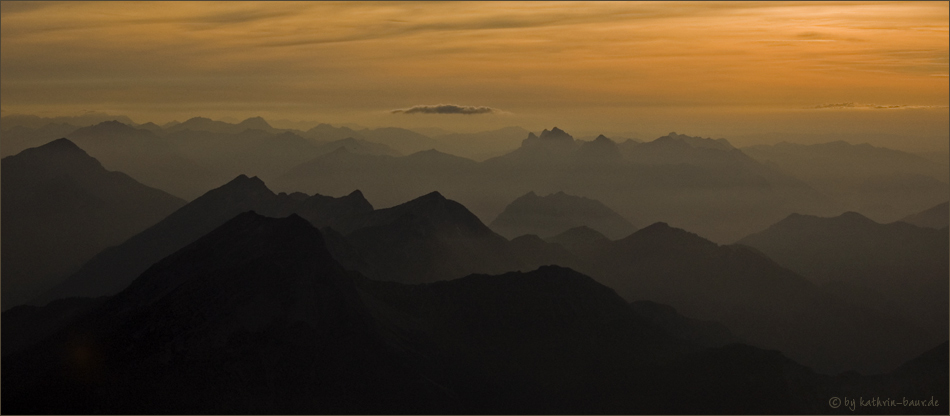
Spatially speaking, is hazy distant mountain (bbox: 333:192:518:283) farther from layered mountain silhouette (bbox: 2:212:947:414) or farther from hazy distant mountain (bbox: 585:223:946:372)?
layered mountain silhouette (bbox: 2:212:947:414)

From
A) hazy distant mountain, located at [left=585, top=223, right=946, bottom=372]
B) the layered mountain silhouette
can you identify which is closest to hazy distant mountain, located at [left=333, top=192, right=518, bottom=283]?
hazy distant mountain, located at [left=585, top=223, right=946, bottom=372]

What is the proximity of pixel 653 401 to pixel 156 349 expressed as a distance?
67.3m

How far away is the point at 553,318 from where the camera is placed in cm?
13362

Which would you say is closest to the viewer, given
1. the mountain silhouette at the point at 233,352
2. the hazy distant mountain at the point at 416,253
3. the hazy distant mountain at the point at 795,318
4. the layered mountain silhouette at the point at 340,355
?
the mountain silhouette at the point at 233,352

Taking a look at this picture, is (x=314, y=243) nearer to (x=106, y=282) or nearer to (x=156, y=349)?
Result: (x=156, y=349)

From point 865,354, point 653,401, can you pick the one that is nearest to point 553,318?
point 653,401

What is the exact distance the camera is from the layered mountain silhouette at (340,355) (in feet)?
340

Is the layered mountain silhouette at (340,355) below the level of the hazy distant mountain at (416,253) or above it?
below

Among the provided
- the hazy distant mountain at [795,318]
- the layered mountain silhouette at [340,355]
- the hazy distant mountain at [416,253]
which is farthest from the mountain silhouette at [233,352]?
the hazy distant mountain at [795,318]

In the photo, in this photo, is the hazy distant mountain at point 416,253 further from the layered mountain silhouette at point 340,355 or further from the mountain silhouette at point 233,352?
the mountain silhouette at point 233,352

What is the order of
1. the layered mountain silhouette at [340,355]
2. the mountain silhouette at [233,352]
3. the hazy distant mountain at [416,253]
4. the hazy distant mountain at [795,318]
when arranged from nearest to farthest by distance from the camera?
the mountain silhouette at [233,352]
the layered mountain silhouette at [340,355]
the hazy distant mountain at [795,318]
the hazy distant mountain at [416,253]

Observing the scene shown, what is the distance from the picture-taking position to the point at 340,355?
Result: 110m

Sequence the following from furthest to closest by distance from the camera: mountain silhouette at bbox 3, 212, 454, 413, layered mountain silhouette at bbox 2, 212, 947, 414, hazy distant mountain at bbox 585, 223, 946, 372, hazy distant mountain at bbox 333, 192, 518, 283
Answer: hazy distant mountain at bbox 333, 192, 518, 283
hazy distant mountain at bbox 585, 223, 946, 372
layered mountain silhouette at bbox 2, 212, 947, 414
mountain silhouette at bbox 3, 212, 454, 413

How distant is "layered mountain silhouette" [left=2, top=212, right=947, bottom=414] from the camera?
104 m
